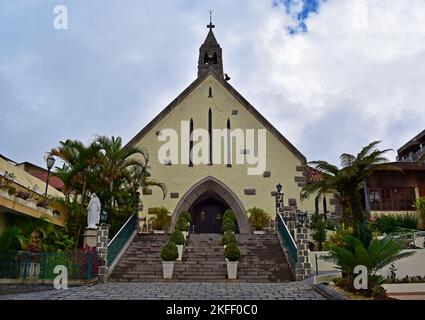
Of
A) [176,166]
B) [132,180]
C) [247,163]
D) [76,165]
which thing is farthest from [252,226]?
[76,165]

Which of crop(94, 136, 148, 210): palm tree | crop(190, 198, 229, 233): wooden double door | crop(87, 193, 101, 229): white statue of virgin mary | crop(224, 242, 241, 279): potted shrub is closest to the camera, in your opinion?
crop(224, 242, 241, 279): potted shrub

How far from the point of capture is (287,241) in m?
15.0

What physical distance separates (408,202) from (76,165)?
56.5 ft

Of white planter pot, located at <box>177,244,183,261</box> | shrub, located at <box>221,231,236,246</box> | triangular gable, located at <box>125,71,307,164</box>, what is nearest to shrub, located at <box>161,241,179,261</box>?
white planter pot, located at <box>177,244,183,261</box>

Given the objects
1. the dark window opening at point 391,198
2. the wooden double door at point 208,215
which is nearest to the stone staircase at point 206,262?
the wooden double door at point 208,215

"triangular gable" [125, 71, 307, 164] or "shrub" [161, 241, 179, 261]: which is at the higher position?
"triangular gable" [125, 71, 307, 164]

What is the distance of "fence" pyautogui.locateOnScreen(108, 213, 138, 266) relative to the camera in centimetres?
1356

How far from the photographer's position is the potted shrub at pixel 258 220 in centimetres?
1911

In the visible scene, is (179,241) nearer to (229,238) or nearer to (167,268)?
(167,268)

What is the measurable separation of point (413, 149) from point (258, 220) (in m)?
17.0

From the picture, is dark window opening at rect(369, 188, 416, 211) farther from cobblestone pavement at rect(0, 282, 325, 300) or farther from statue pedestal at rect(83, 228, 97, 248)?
statue pedestal at rect(83, 228, 97, 248)

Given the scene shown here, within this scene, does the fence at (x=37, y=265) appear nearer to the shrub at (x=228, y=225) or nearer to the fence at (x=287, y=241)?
the shrub at (x=228, y=225)

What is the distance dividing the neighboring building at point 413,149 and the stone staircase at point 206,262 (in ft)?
52.6
